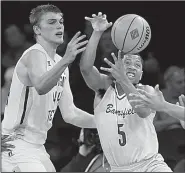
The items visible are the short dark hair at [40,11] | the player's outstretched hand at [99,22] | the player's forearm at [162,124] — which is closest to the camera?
the player's outstretched hand at [99,22]

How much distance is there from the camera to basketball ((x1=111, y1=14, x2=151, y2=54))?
579cm

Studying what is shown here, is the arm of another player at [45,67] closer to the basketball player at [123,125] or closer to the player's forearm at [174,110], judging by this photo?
the basketball player at [123,125]

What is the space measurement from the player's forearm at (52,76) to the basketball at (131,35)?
792 mm

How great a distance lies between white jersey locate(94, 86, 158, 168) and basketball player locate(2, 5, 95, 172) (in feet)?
1.78

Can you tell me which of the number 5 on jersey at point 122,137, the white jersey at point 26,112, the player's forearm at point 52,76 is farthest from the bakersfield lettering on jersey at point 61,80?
the number 5 on jersey at point 122,137

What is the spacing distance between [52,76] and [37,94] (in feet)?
1.37

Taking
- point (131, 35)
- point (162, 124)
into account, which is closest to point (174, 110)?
point (131, 35)

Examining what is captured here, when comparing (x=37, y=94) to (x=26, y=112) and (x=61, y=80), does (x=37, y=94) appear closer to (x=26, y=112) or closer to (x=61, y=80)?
(x=26, y=112)

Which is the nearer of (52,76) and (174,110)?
(174,110)

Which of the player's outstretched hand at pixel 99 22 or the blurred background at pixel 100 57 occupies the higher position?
the player's outstretched hand at pixel 99 22

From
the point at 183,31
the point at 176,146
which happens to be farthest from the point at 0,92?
the point at 183,31

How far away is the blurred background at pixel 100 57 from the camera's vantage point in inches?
298

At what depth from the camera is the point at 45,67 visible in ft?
18.0

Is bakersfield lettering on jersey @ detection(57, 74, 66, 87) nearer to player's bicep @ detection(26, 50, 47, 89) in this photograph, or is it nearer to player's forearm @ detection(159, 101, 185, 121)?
player's bicep @ detection(26, 50, 47, 89)
